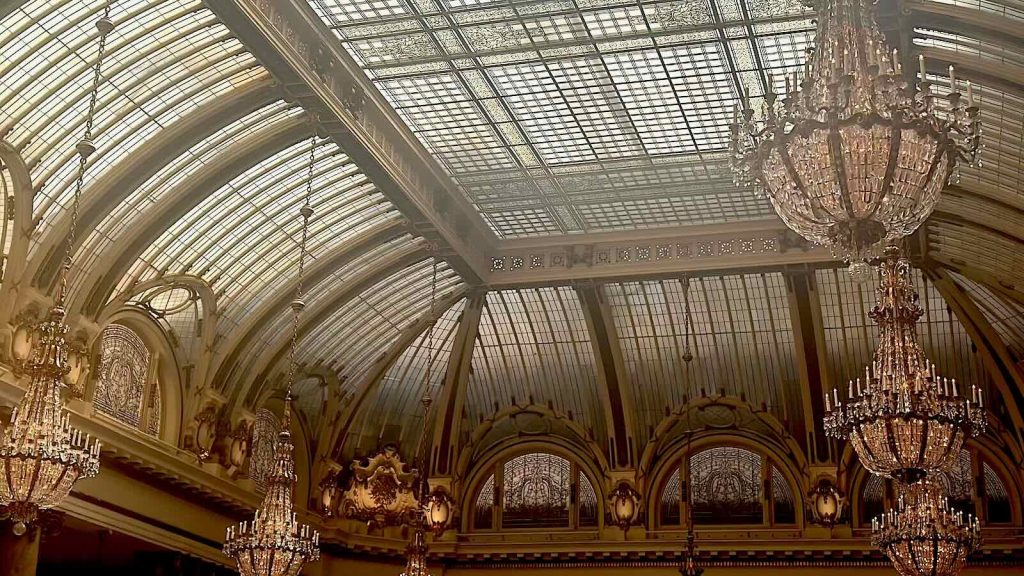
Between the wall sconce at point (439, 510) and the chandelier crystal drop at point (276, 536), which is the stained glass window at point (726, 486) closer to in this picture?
the wall sconce at point (439, 510)

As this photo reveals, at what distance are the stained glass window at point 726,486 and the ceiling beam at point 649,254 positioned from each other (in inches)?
200

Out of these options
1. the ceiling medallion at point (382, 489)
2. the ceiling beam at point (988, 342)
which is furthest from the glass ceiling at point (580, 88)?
the ceiling medallion at point (382, 489)

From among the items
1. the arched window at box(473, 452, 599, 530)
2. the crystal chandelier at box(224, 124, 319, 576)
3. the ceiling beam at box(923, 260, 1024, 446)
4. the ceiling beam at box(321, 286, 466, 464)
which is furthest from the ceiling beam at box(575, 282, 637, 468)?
the crystal chandelier at box(224, 124, 319, 576)

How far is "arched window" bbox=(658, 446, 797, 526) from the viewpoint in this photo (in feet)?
85.9

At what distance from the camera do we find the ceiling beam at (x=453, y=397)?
26.6 meters

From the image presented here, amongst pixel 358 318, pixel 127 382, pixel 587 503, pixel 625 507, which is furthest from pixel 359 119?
pixel 587 503

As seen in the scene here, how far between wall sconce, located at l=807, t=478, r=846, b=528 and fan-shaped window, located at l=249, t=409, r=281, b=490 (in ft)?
37.1

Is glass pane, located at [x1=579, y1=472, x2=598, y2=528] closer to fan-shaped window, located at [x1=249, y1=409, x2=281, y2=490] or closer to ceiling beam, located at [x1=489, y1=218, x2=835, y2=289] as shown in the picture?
ceiling beam, located at [x1=489, y1=218, x2=835, y2=289]

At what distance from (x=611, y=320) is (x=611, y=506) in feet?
13.6

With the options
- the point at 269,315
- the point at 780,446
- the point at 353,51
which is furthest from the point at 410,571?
the point at 780,446

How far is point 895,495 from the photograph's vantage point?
82.6 ft

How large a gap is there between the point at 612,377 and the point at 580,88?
30.0 ft

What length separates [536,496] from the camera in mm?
27812

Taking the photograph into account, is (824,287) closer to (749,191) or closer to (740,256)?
(740,256)
